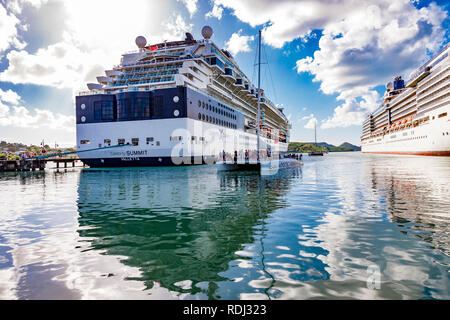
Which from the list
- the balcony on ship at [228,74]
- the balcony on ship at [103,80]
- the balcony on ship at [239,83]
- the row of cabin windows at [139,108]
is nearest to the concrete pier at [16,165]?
the row of cabin windows at [139,108]

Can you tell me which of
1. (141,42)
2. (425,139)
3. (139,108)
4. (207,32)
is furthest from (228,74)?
(425,139)

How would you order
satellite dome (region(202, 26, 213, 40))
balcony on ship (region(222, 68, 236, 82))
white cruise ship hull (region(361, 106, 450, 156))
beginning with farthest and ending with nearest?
satellite dome (region(202, 26, 213, 40)), balcony on ship (region(222, 68, 236, 82)), white cruise ship hull (region(361, 106, 450, 156))

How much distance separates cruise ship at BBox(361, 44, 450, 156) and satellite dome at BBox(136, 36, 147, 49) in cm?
6193

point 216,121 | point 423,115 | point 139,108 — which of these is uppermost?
point 423,115

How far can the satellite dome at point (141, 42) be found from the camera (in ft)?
195

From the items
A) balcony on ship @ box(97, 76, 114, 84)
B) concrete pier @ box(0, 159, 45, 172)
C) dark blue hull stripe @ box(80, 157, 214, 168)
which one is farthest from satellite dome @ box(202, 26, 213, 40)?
concrete pier @ box(0, 159, 45, 172)

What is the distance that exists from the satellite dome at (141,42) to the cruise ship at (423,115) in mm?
61930

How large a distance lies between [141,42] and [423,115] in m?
64.9

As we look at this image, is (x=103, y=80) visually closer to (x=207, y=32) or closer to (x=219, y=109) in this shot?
(x=219, y=109)

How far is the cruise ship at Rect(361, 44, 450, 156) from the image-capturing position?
51875mm

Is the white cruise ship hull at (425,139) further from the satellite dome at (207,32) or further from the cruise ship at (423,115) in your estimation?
the satellite dome at (207,32)

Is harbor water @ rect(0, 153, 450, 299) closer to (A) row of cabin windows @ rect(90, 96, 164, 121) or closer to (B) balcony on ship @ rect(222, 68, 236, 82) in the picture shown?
(A) row of cabin windows @ rect(90, 96, 164, 121)

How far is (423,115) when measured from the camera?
60.1 m
